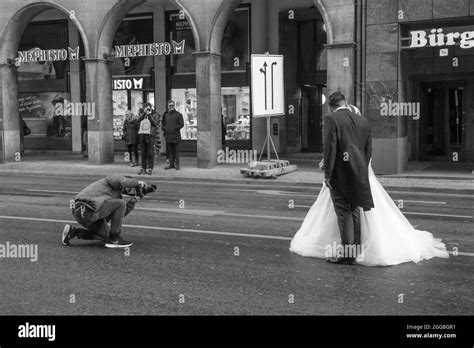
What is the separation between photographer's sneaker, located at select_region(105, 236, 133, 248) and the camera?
7.92 metres

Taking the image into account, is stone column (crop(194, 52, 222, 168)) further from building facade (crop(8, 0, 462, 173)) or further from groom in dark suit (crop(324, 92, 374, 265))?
groom in dark suit (crop(324, 92, 374, 265))

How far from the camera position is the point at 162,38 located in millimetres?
24703

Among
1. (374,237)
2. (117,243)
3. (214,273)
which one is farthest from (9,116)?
(374,237)

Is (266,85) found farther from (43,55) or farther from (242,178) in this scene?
(43,55)

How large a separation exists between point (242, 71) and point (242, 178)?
26.0 feet

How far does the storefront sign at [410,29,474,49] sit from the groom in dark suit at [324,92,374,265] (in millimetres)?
10254

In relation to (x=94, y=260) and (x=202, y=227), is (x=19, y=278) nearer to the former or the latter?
(x=94, y=260)

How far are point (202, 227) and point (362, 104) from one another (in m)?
9.02

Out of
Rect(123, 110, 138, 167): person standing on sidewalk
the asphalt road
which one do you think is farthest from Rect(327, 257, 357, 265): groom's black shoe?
Rect(123, 110, 138, 167): person standing on sidewalk

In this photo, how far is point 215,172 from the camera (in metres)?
18.1
